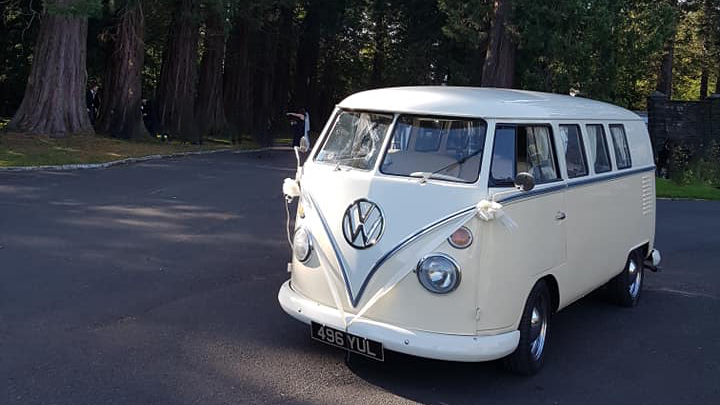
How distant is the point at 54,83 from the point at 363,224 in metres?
20.2

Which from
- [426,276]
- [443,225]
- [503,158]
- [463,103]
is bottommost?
[426,276]

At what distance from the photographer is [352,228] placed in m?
5.87

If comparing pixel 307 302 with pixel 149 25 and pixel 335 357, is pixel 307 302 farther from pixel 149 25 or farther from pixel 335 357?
pixel 149 25

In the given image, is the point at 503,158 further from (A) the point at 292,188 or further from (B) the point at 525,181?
(A) the point at 292,188

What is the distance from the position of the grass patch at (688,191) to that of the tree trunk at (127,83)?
56.4ft

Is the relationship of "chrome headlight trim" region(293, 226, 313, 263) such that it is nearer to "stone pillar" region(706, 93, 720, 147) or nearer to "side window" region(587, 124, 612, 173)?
"side window" region(587, 124, 612, 173)

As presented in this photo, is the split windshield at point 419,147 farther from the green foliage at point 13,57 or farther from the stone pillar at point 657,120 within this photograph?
the green foliage at point 13,57

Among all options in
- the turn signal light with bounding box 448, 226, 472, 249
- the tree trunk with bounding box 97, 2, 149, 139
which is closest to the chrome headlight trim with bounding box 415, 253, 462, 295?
the turn signal light with bounding box 448, 226, 472, 249

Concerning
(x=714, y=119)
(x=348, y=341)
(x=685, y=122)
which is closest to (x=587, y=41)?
(x=685, y=122)

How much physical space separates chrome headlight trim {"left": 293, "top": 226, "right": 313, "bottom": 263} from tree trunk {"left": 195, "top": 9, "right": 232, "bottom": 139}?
27.8 metres

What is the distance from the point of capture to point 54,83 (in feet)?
76.9

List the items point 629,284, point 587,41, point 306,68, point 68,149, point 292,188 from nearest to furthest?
point 292,188
point 629,284
point 68,149
point 587,41
point 306,68

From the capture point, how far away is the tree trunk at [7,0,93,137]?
2317 centimetres

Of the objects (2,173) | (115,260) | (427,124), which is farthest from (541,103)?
(2,173)
